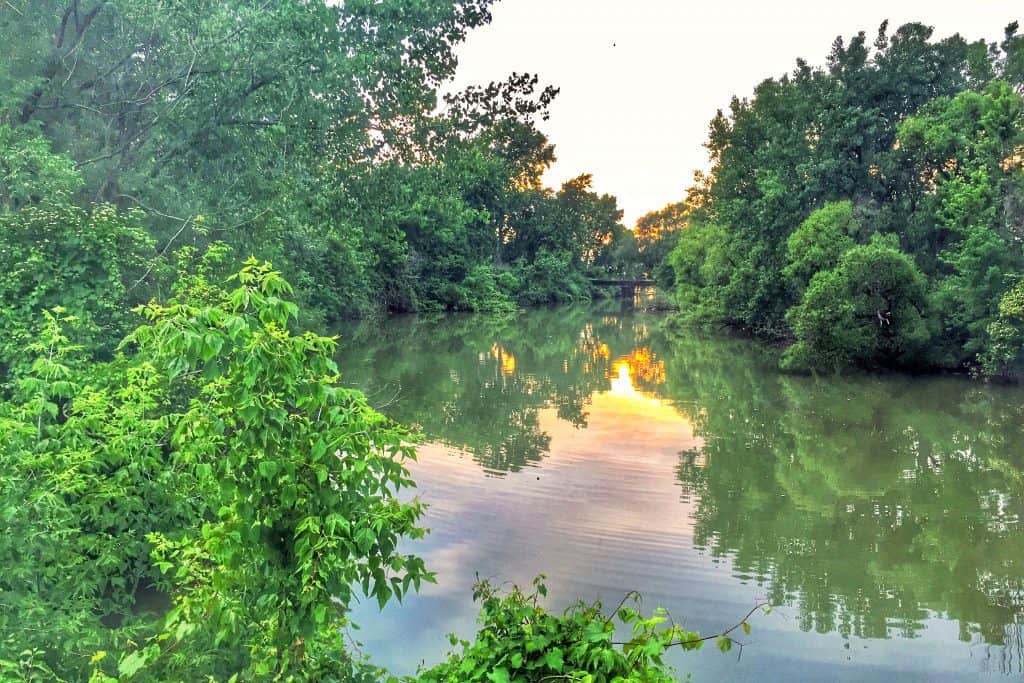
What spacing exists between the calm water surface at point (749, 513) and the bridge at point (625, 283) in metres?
65.5

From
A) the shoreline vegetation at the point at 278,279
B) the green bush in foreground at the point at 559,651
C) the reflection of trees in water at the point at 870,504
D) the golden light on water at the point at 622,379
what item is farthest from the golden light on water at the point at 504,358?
the green bush in foreground at the point at 559,651

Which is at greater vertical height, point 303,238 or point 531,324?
point 303,238

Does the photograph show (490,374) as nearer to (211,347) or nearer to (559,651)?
(559,651)

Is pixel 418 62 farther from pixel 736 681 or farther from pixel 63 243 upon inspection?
pixel 736 681

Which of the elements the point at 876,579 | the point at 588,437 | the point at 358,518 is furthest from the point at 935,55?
the point at 358,518

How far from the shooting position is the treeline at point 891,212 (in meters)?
22.1

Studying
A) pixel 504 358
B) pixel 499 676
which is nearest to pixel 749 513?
pixel 499 676

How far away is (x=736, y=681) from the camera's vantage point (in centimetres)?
614

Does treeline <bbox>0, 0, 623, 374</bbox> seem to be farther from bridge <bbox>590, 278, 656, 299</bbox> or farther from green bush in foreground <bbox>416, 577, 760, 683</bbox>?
bridge <bbox>590, 278, 656, 299</bbox>

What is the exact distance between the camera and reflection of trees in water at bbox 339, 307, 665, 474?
1573cm

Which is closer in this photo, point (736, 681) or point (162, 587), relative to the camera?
point (162, 587)

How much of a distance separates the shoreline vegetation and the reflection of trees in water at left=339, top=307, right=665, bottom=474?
9.47ft

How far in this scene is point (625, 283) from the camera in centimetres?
8825

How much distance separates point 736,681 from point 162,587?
16.0 ft
